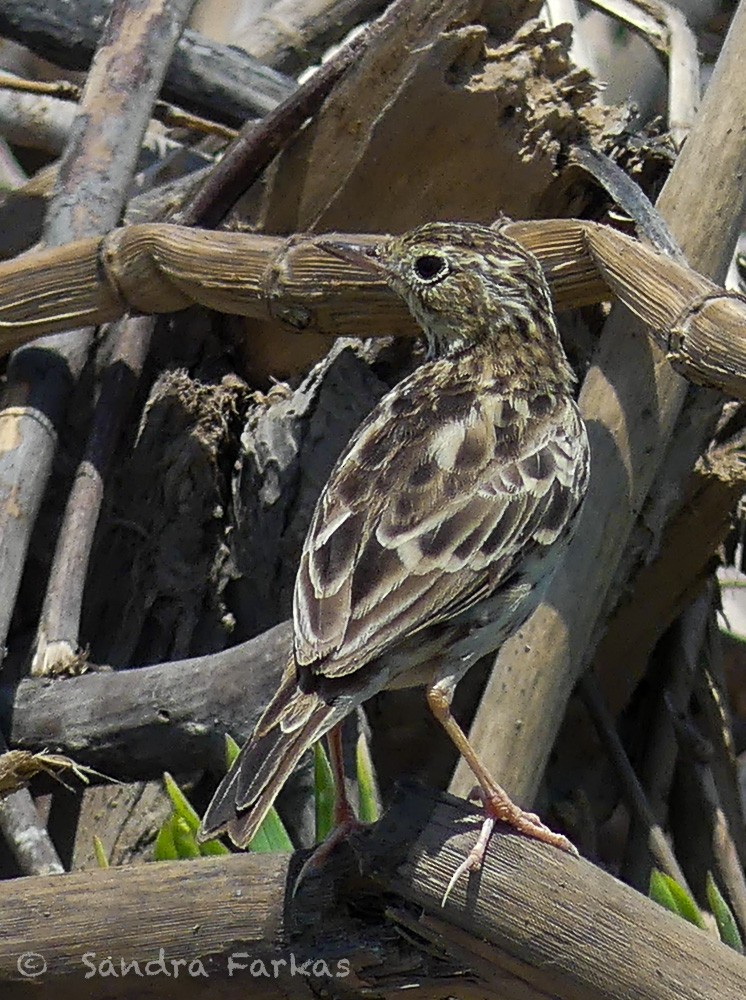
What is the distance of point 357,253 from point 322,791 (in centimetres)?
127

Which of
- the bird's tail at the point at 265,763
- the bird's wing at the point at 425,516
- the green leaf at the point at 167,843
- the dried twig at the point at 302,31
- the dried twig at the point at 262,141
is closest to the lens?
the bird's tail at the point at 265,763

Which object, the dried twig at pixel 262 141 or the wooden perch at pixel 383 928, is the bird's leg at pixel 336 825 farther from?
the dried twig at pixel 262 141

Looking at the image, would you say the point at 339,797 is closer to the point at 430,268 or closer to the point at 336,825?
the point at 336,825

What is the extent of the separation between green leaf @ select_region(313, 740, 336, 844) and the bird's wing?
2.84 feet

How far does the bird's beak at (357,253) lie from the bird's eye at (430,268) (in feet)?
0.32

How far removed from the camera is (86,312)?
4.58 m

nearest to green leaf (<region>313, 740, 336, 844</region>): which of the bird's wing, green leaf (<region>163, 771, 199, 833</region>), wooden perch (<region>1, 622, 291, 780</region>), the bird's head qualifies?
wooden perch (<region>1, 622, 291, 780</region>)

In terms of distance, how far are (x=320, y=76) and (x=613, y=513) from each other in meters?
1.55

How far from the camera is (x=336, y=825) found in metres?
3.32

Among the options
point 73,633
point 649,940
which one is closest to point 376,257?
point 73,633

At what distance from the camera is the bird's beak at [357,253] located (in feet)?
12.8

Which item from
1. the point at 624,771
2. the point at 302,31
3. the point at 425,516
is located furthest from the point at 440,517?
the point at 302,31

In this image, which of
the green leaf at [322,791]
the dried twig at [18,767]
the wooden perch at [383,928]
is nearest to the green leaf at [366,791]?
the green leaf at [322,791]

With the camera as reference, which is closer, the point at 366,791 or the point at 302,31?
the point at 366,791
